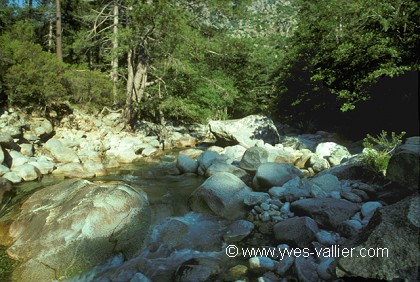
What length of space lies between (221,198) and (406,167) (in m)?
3.83

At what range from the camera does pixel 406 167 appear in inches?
252

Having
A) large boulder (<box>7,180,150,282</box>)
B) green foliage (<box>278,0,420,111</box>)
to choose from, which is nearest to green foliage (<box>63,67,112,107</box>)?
large boulder (<box>7,180,150,282</box>)

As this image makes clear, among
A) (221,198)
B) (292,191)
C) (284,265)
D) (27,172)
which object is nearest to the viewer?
(284,265)

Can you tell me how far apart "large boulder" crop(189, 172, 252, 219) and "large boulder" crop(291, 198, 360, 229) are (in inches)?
44.8

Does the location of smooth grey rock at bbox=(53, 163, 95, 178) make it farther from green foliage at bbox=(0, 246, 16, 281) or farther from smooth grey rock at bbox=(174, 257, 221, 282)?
smooth grey rock at bbox=(174, 257, 221, 282)

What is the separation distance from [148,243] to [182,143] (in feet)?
36.6

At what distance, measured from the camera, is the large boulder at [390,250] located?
3.41 m

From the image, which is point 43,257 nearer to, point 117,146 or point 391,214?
point 391,214

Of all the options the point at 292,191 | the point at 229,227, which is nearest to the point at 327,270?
the point at 229,227

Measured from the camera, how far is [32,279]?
4.11 m

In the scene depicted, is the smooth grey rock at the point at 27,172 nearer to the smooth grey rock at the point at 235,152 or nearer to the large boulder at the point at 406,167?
the smooth grey rock at the point at 235,152

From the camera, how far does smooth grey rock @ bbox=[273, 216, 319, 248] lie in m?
4.95

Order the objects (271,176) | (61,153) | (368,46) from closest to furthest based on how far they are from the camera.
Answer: (368,46)
(271,176)
(61,153)

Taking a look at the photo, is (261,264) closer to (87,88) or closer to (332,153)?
(332,153)
